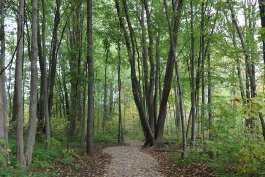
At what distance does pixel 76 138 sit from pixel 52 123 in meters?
4.37

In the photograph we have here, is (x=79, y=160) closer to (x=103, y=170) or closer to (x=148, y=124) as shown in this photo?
(x=103, y=170)

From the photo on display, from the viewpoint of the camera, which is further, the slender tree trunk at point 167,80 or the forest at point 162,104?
the slender tree trunk at point 167,80

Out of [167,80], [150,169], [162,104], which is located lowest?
[150,169]

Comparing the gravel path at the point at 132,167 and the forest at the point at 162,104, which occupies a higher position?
the forest at the point at 162,104

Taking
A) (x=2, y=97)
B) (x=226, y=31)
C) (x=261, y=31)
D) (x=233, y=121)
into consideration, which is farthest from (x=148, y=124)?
(x=261, y=31)

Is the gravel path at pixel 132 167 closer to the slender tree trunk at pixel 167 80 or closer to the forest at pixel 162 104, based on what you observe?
the forest at pixel 162 104

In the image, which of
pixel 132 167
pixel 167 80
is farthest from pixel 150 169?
pixel 167 80

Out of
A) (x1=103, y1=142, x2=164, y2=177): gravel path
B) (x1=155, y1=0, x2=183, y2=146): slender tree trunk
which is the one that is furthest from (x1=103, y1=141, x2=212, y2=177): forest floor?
(x1=155, y1=0, x2=183, y2=146): slender tree trunk

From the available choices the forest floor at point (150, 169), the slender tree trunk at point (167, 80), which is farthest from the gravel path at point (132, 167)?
the slender tree trunk at point (167, 80)

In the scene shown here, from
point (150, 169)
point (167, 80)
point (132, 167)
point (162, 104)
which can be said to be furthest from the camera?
point (162, 104)

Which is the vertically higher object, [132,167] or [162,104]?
[162,104]

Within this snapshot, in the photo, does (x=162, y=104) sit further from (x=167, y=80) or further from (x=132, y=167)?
(x=132, y=167)

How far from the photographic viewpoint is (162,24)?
1432 centimetres

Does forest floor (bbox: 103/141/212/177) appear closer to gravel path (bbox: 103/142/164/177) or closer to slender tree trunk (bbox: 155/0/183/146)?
gravel path (bbox: 103/142/164/177)
